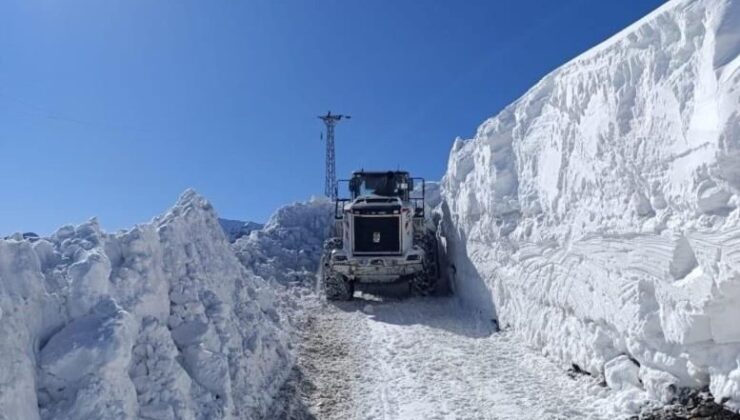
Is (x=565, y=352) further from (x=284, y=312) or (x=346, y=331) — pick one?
(x=284, y=312)

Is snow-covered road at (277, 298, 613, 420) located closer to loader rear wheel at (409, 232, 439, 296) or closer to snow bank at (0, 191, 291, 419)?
snow bank at (0, 191, 291, 419)

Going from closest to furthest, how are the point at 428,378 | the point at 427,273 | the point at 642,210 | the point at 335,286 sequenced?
the point at 642,210
the point at 428,378
the point at 335,286
the point at 427,273

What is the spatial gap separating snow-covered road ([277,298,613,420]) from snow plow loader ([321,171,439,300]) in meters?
3.10

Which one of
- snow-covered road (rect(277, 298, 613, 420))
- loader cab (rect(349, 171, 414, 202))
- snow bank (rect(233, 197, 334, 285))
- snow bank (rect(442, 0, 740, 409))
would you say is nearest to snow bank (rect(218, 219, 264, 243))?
snow bank (rect(233, 197, 334, 285))

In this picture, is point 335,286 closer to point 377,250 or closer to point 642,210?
point 377,250

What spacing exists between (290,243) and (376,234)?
5086 mm

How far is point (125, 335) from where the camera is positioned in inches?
211

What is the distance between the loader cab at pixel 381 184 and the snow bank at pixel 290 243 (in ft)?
9.10

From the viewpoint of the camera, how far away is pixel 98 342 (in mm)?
5152

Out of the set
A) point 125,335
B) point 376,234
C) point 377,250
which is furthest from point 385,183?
point 125,335

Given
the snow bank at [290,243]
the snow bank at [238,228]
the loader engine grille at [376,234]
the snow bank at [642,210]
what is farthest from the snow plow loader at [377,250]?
the snow bank at [238,228]

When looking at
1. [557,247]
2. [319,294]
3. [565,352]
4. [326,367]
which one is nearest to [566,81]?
[557,247]

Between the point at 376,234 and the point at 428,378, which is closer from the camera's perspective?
the point at 428,378

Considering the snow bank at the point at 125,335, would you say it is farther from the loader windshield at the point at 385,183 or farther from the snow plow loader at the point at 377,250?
the loader windshield at the point at 385,183
